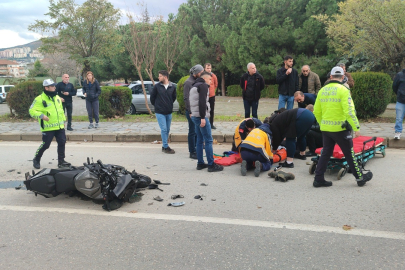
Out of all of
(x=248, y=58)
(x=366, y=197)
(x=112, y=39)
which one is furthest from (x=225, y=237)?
(x=112, y=39)

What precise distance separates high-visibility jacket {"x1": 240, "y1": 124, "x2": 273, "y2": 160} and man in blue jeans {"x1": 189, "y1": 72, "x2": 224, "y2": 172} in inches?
24.5

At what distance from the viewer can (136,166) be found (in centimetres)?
708

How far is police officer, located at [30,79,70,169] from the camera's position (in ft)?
21.9

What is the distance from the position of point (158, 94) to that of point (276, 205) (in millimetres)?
4411

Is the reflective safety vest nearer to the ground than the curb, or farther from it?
farther from it

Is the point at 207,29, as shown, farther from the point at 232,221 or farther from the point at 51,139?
the point at 232,221

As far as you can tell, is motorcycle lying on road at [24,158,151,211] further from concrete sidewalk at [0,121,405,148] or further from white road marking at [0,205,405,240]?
concrete sidewalk at [0,121,405,148]

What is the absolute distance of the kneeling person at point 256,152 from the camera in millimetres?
6254

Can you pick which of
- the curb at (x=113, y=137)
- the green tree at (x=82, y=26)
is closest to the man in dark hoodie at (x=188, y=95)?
the curb at (x=113, y=137)

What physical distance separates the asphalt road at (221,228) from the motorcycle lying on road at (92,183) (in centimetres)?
18

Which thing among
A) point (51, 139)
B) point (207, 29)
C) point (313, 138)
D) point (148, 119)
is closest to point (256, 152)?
point (313, 138)

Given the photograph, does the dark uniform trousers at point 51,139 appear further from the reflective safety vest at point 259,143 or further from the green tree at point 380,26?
the green tree at point 380,26

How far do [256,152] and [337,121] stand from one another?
158 cm

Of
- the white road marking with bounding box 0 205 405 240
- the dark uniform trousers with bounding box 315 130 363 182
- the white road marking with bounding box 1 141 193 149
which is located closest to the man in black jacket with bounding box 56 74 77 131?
the white road marking with bounding box 1 141 193 149
